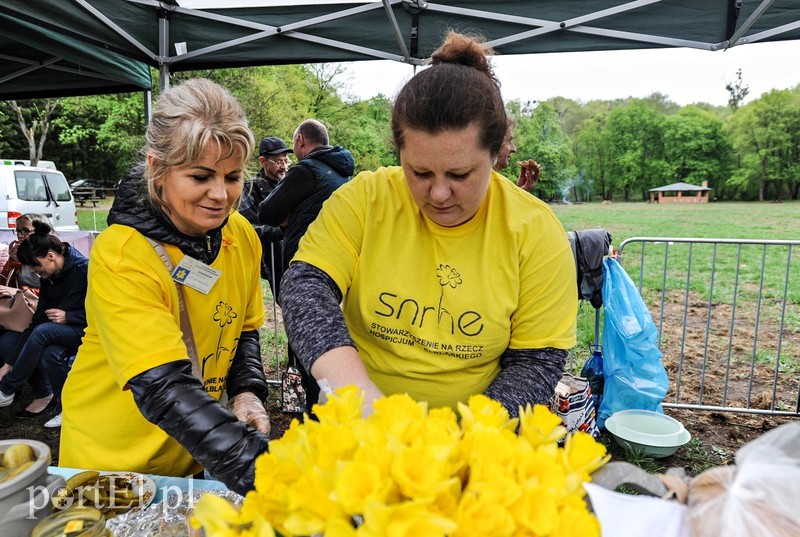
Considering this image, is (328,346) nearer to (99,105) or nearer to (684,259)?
(684,259)

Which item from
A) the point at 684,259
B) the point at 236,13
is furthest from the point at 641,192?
the point at 236,13

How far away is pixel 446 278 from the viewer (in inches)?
52.4

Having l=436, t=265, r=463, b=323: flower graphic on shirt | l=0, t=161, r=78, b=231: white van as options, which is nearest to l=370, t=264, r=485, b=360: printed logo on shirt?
l=436, t=265, r=463, b=323: flower graphic on shirt

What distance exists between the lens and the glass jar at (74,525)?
93 cm

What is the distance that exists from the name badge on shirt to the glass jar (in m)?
0.55

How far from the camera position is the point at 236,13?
4.04m

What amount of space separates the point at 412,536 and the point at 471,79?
1.03 metres

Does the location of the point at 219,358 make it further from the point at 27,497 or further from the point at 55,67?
the point at 55,67

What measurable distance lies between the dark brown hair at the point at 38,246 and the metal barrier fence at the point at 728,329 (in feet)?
14.9

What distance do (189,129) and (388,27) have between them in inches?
125

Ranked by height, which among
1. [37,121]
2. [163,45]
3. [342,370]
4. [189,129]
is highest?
[37,121]

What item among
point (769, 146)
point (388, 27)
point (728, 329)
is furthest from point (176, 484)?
point (769, 146)

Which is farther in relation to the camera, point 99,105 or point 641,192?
point 641,192

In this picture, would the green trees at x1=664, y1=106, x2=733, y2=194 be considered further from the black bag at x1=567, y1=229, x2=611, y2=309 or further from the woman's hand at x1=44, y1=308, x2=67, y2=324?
the woman's hand at x1=44, y1=308, x2=67, y2=324
